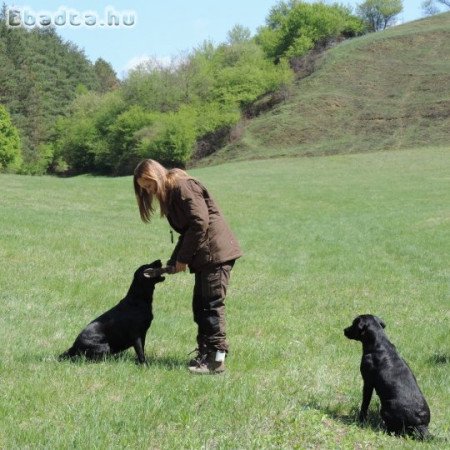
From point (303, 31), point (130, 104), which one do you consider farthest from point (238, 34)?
point (130, 104)

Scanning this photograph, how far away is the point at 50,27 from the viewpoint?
11425 centimetres

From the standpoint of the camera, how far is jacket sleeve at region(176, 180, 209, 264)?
6.07 metres

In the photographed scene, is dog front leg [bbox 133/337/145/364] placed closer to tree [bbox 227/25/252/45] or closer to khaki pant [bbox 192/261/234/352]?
khaki pant [bbox 192/261/234/352]

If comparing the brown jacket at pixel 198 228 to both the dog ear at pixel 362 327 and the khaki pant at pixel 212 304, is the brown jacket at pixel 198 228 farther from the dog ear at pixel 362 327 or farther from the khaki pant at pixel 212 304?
the dog ear at pixel 362 327

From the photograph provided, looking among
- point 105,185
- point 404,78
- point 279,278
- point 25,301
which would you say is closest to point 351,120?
point 404,78

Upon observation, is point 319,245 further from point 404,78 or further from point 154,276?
point 404,78

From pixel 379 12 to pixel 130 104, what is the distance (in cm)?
6558

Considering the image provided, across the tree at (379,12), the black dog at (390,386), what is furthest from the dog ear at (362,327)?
the tree at (379,12)

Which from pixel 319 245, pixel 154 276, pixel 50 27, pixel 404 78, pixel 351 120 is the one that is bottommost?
pixel 319 245

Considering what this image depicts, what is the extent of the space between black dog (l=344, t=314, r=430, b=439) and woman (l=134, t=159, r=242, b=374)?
1.44 meters

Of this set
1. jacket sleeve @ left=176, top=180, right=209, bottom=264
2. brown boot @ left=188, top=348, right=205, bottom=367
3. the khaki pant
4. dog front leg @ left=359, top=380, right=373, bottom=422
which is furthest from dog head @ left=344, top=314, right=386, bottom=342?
jacket sleeve @ left=176, top=180, right=209, bottom=264

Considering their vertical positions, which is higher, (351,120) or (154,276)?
(351,120)

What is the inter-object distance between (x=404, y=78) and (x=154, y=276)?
8160cm

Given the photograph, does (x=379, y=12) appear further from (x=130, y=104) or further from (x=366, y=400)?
(x=366, y=400)
